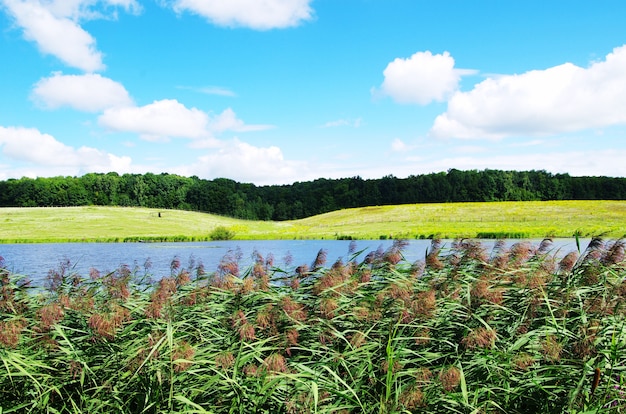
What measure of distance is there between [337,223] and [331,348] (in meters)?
60.4

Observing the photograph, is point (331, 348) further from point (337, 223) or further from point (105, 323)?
point (337, 223)

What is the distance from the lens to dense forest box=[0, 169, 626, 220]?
8981 centimetres

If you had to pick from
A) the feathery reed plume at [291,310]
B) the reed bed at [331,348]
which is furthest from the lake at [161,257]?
the feathery reed plume at [291,310]

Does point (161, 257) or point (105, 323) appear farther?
point (161, 257)

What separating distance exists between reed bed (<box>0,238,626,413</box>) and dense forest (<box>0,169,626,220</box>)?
8836 cm

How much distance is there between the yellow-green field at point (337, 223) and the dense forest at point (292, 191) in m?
24.7

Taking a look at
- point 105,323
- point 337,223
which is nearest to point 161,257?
point 105,323

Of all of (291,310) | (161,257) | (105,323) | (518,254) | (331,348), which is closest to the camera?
(105,323)

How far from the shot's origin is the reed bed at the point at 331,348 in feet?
13.6

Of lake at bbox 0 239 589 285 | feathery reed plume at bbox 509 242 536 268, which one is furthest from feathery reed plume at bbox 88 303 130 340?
feathery reed plume at bbox 509 242 536 268

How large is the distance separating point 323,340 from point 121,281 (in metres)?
2.89

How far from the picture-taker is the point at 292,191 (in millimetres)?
113250

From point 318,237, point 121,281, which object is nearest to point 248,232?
point 318,237

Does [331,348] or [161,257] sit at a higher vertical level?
[331,348]
